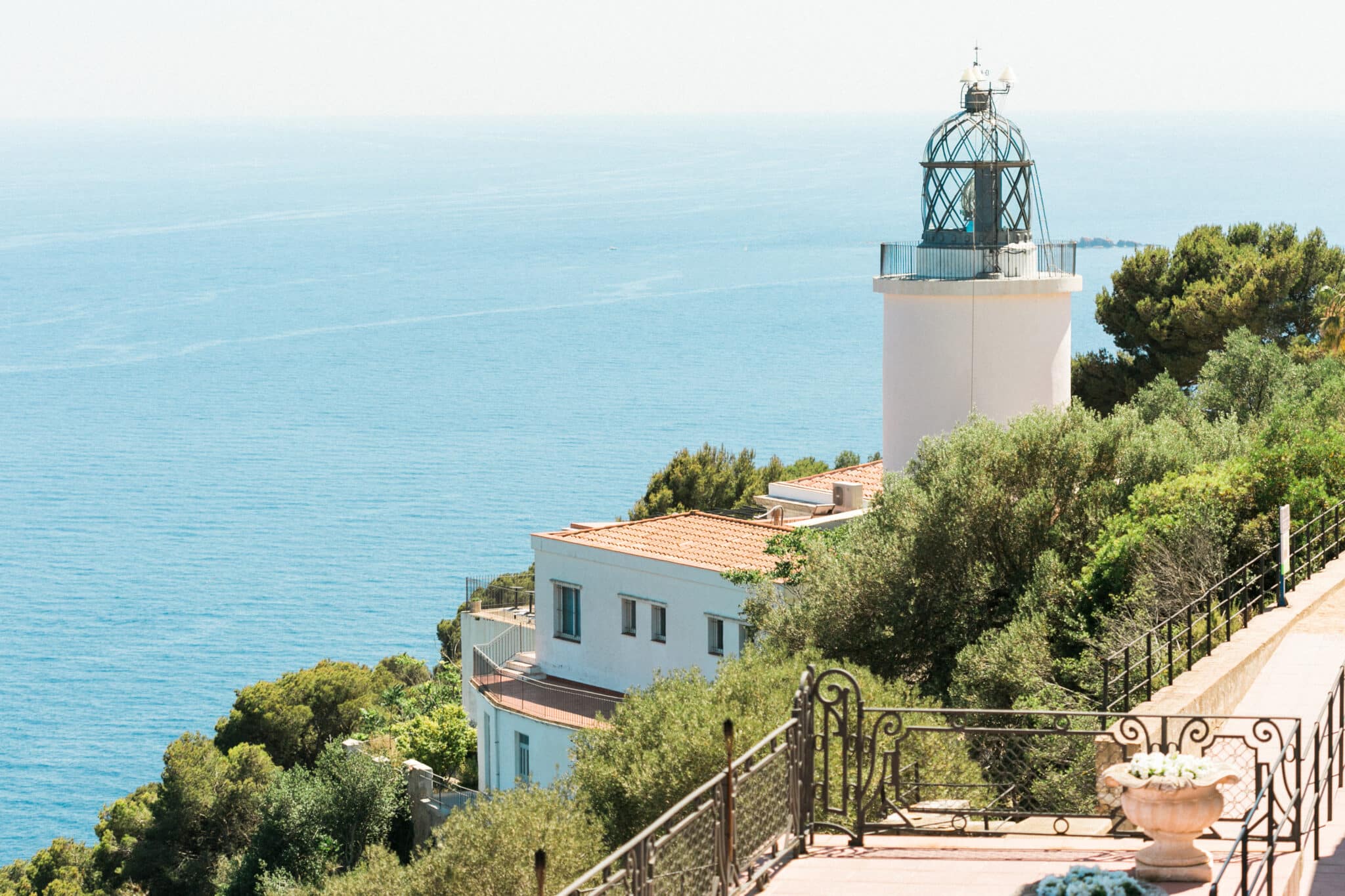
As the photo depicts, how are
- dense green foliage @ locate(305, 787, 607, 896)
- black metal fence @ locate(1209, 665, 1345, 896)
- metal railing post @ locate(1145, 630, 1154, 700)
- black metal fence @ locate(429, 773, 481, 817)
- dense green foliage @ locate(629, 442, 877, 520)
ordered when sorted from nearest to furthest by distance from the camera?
black metal fence @ locate(1209, 665, 1345, 896) → metal railing post @ locate(1145, 630, 1154, 700) → dense green foliage @ locate(305, 787, 607, 896) → black metal fence @ locate(429, 773, 481, 817) → dense green foliage @ locate(629, 442, 877, 520)

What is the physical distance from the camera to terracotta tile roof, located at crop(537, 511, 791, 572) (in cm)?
2555

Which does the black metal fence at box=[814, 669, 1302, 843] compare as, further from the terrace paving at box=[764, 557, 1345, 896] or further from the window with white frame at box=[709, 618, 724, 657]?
the window with white frame at box=[709, 618, 724, 657]

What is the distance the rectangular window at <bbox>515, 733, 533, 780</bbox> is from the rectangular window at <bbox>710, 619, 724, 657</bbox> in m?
3.41

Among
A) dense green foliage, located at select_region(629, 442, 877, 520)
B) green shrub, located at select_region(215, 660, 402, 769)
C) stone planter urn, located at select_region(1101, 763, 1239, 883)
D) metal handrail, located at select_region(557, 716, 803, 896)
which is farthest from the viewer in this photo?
dense green foliage, located at select_region(629, 442, 877, 520)

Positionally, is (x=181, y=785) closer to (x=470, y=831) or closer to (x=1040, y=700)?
(x=470, y=831)

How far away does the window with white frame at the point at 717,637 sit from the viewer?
25188 millimetres

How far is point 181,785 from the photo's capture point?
38156 millimetres

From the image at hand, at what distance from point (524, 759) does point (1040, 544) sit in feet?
34.7

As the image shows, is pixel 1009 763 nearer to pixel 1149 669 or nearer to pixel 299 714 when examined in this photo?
pixel 1149 669

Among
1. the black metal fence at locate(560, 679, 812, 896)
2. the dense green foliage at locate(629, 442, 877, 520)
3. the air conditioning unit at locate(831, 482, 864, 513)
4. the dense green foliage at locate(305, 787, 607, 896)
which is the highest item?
the black metal fence at locate(560, 679, 812, 896)

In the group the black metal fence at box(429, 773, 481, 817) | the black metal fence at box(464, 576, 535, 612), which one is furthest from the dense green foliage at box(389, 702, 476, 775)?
the black metal fence at box(464, 576, 535, 612)

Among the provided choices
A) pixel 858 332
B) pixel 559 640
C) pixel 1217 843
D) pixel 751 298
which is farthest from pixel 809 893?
pixel 751 298

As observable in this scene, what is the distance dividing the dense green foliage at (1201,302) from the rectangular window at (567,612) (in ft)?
45.4

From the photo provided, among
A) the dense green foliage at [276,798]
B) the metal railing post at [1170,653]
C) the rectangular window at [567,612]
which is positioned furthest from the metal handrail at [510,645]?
the metal railing post at [1170,653]
